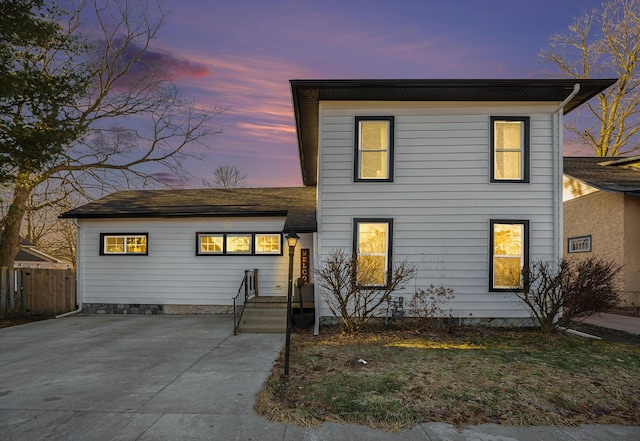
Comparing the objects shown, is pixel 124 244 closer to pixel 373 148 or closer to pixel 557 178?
pixel 373 148

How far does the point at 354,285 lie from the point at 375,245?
1260 mm

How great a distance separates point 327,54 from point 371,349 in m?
9.78

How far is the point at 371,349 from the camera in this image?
685 cm

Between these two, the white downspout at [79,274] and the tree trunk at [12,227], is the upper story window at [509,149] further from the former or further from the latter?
the tree trunk at [12,227]

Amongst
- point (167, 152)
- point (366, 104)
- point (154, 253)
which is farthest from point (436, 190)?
point (167, 152)

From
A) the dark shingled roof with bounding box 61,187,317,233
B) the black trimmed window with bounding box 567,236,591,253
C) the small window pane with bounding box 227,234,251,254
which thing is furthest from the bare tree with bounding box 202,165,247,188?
the black trimmed window with bounding box 567,236,591,253

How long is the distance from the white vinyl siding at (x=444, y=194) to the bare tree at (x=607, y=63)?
17311 millimetres

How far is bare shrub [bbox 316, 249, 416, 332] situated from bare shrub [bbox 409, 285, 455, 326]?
1.62 feet

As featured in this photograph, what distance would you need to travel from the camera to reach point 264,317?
921 cm

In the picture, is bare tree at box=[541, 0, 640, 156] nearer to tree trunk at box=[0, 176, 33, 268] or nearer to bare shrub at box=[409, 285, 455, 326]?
bare shrub at box=[409, 285, 455, 326]

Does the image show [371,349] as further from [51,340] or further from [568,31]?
[568,31]

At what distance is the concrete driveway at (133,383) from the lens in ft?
12.3

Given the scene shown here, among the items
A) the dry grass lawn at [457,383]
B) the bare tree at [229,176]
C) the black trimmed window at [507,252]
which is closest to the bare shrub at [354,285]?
the dry grass lawn at [457,383]

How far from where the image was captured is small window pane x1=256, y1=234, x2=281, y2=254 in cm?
1134
